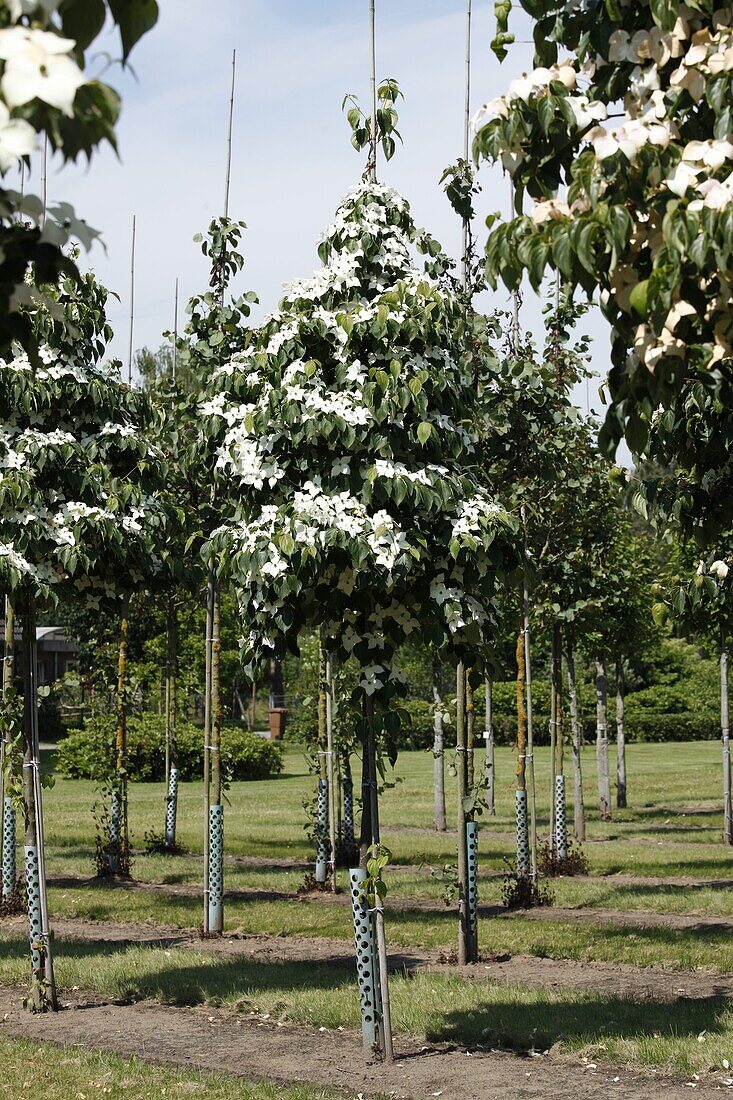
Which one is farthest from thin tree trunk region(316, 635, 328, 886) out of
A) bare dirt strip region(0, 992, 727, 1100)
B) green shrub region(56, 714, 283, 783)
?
green shrub region(56, 714, 283, 783)

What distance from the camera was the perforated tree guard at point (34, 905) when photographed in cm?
739

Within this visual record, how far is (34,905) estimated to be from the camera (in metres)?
7.51

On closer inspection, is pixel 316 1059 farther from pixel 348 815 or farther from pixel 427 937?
pixel 348 815

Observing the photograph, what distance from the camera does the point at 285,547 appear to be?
18.9ft

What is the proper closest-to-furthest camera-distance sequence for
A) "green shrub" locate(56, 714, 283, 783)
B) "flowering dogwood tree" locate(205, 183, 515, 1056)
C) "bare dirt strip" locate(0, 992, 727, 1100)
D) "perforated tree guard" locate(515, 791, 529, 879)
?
"bare dirt strip" locate(0, 992, 727, 1100), "flowering dogwood tree" locate(205, 183, 515, 1056), "perforated tree guard" locate(515, 791, 529, 879), "green shrub" locate(56, 714, 283, 783)

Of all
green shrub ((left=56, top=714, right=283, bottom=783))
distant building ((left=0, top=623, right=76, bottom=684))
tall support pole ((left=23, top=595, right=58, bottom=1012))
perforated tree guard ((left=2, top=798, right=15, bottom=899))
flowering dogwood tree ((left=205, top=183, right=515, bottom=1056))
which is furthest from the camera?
distant building ((left=0, top=623, right=76, bottom=684))

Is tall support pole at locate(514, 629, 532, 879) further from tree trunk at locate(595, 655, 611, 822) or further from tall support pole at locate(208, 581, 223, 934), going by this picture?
tree trunk at locate(595, 655, 611, 822)

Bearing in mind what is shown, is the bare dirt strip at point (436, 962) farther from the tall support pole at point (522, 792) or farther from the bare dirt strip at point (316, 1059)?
the tall support pole at point (522, 792)

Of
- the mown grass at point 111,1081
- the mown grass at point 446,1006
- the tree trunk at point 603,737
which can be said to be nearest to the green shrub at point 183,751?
the tree trunk at point 603,737

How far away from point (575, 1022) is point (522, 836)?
4132 millimetres

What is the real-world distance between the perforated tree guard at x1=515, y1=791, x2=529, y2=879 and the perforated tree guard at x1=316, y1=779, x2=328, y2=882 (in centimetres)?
229

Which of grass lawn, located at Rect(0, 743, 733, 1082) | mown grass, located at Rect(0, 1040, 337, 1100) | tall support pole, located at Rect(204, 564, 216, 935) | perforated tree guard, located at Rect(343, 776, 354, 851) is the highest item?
tall support pole, located at Rect(204, 564, 216, 935)

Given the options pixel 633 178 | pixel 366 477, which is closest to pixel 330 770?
pixel 366 477

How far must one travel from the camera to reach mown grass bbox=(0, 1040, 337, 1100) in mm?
5645
